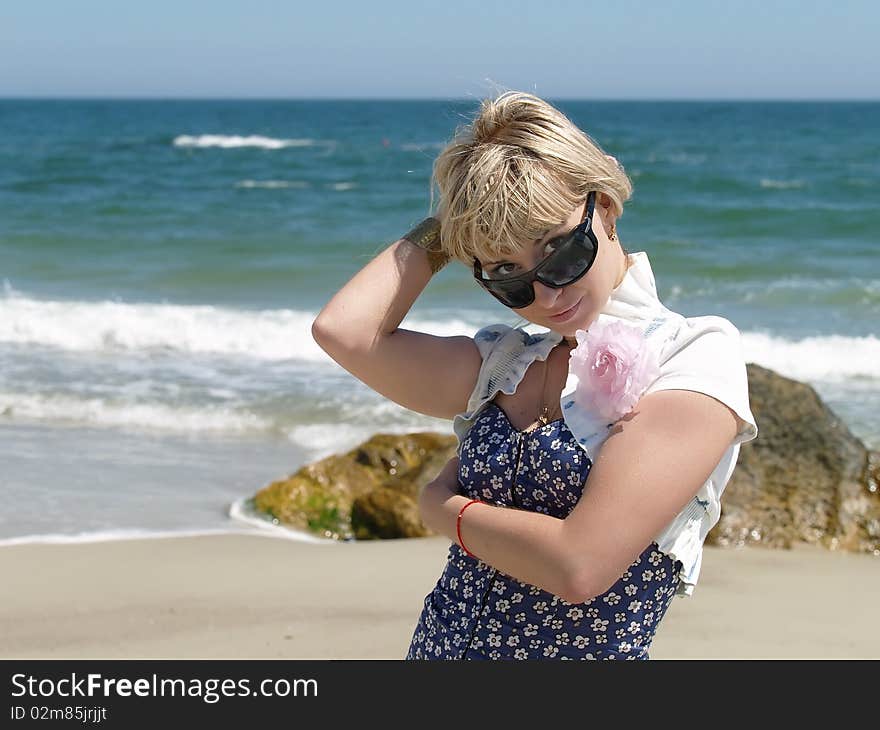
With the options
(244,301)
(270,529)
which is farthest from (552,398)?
(244,301)

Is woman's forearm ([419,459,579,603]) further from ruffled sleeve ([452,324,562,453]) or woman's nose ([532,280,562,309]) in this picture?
woman's nose ([532,280,562,309])

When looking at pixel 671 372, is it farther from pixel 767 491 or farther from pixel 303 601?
pixel 767 491

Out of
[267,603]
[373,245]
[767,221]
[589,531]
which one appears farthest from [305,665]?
[767,221]

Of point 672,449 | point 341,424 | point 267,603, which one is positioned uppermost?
point 672,449

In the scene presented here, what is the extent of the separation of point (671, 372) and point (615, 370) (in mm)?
111

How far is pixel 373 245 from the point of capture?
22078 mm

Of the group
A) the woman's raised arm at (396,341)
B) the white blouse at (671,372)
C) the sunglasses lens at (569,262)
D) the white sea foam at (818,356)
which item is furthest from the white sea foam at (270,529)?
the white sea foam at (818,356)

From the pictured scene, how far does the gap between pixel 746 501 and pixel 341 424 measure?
3.88 meters

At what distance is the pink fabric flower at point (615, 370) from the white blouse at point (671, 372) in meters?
0.03

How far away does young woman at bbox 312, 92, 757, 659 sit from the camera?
81.5 inches

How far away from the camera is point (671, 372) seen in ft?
7.01

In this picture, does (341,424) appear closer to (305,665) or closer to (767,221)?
(305,665)

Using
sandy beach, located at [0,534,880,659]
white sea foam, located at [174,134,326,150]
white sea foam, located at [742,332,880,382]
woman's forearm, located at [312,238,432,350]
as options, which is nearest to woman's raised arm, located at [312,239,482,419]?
woman's forearm, located at [312,238,432,350]

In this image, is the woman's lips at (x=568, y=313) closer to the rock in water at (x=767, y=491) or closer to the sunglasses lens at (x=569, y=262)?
the sunglasses lens at (x=569, y=262)
